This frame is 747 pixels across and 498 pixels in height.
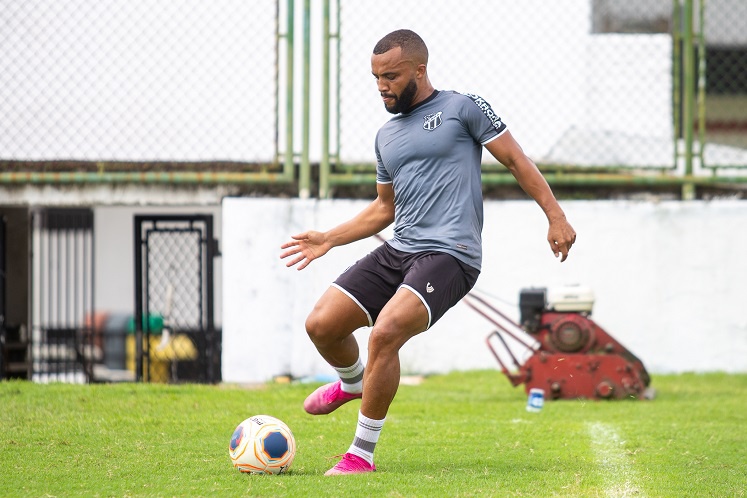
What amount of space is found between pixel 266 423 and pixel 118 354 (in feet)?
47.4

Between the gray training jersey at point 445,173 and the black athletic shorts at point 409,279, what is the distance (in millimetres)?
55

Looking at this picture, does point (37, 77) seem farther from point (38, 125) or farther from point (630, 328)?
point (630, 328)

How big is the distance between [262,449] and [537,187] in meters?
1.88

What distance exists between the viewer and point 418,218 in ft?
18.4

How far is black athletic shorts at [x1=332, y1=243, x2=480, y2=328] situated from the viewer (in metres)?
5.35

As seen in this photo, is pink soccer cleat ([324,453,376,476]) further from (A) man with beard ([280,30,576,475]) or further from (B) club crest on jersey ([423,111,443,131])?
(B) club crest on jersey ([423,111,443,131])

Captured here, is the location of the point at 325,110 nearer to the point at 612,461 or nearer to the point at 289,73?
the point at 289,73

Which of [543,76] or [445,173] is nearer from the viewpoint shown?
[445,173]

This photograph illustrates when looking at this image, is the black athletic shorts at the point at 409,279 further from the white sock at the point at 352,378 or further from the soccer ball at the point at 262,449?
the soccer ball at the point at 262,449

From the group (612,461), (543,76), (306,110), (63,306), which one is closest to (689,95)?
(543,76)

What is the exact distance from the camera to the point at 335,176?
11.2 meters

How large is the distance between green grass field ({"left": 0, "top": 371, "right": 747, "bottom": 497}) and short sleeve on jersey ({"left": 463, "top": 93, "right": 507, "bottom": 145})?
1.69 meters

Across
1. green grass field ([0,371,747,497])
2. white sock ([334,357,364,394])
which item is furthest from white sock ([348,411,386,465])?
white sock ([334,357,364,394])

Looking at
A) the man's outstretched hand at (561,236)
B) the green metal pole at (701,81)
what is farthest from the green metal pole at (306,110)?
the man's outstretched hand at (561,236)
